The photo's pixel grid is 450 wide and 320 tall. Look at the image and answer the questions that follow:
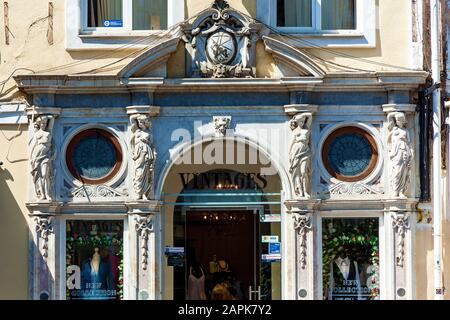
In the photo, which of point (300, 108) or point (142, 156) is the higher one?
point (300, 108)

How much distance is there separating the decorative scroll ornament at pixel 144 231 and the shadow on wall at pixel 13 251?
6.09ft

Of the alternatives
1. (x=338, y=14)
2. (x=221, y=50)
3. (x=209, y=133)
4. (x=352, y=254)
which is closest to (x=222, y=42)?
(x=221, y=50)

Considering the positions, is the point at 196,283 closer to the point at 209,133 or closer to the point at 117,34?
the point at 209,133

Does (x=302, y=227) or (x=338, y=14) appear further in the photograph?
(x=338, y=14)

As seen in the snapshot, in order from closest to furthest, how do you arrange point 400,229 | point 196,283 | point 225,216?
point 400,229 < point 225,216 < point 196,283

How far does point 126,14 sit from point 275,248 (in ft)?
15.1

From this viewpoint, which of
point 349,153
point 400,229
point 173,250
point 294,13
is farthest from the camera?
point 173,250

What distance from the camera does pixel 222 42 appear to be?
1171 inches

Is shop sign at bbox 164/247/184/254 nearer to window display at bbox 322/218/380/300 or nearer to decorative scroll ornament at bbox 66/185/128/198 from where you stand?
decorative scroll ornament at bbox 66/185/128/198

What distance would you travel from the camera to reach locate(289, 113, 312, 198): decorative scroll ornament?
97.3ft

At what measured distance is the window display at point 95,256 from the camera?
2995cm

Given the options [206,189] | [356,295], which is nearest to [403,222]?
[356,295]

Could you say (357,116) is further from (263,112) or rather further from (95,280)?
(95,280)

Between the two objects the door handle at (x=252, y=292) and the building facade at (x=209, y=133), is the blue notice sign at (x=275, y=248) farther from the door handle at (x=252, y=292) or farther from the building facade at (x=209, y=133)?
the door handle at (x=252, y=292)
